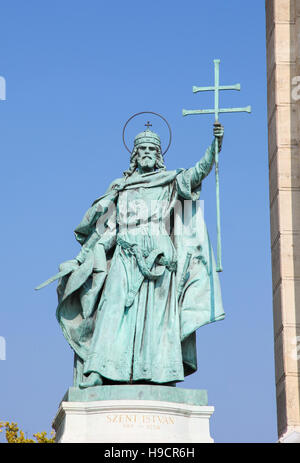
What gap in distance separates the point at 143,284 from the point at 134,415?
2093 millimetres

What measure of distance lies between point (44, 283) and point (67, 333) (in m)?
0.79

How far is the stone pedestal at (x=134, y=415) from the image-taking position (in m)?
16.7

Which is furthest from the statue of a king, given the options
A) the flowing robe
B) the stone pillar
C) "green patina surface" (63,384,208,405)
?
the stone pillar

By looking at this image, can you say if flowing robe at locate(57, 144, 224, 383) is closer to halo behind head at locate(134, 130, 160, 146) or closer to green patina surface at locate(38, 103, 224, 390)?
green patina surface at locate(38, 103, 224, 390)

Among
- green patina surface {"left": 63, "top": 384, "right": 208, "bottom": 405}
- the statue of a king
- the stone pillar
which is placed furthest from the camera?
the stone pillar

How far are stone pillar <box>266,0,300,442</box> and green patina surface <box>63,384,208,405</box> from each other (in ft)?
10.2

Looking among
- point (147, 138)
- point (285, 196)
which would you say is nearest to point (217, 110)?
point (147, 138)

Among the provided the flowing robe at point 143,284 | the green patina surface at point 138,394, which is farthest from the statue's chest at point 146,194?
the green patina surface at point 138,394

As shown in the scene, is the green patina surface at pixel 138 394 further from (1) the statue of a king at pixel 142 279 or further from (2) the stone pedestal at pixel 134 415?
(1) the statue of a king at pixel 142 279

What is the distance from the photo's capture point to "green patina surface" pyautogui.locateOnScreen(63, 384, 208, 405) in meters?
17.0

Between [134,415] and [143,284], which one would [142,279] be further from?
[134,415]
